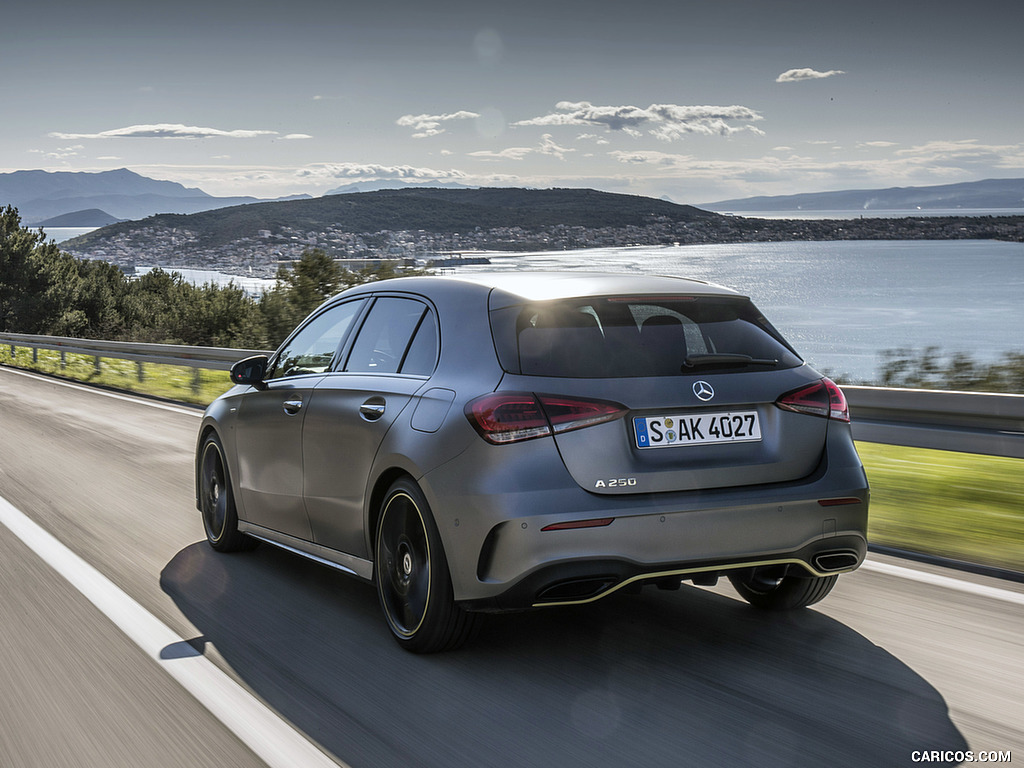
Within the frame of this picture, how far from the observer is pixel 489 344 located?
4316 mm

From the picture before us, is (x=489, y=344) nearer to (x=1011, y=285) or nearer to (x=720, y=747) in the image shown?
(x=720, y=747)

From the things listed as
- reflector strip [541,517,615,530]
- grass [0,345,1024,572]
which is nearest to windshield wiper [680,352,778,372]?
reflector strip [541,517,615,530]

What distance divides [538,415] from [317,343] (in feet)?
6.87

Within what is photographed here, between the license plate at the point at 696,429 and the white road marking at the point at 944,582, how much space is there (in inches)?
73.9

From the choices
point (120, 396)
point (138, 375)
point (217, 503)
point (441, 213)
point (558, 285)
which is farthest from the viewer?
point (441, 213)

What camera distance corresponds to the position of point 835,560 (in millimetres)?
4371

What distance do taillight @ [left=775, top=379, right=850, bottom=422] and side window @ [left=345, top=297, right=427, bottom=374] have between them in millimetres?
1642

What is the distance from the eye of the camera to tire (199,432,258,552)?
6.47 metres

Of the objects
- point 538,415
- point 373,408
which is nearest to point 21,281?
point 373,408

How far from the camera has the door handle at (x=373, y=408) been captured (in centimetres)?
470

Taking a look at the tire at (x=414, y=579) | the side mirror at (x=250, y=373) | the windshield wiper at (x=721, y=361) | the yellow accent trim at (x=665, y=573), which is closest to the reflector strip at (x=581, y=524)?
the yellow accent trim at (x=665, y=573)

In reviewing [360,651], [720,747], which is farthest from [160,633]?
[720,747]

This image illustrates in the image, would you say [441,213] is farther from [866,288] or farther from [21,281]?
[21,281]

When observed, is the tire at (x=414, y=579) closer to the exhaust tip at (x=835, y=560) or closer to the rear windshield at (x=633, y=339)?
the rear windshield at (x=633, y=339)
